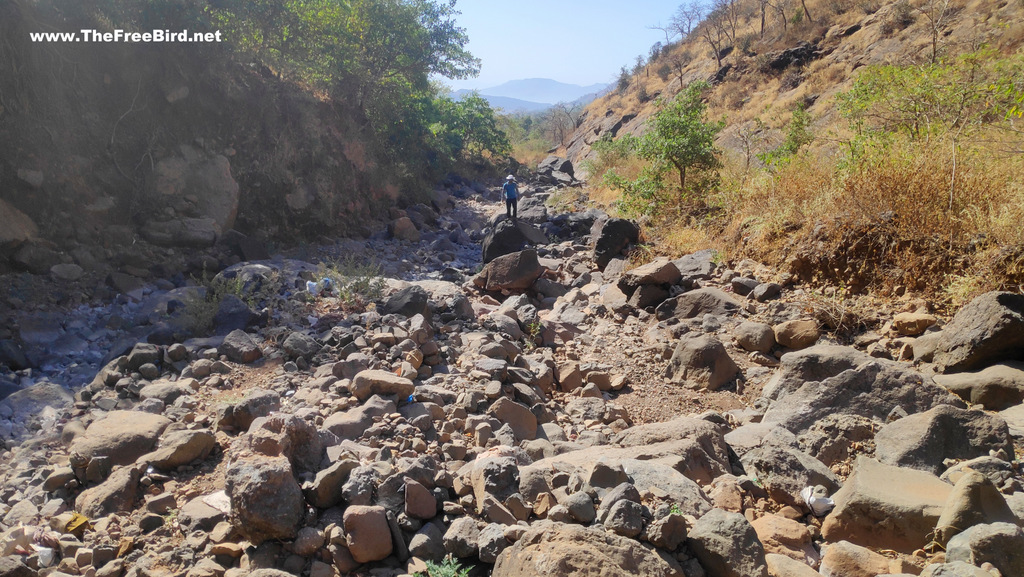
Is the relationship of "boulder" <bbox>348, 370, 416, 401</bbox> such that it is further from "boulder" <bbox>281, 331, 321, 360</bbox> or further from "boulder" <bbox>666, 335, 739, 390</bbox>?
"boulder" <bbox>666, 335, 739, 390</bbox>

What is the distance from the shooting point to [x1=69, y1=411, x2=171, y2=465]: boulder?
3189 millimetres

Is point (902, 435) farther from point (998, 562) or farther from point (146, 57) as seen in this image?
point (146, 57)

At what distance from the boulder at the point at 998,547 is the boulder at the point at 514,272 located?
6106mm

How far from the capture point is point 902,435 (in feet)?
9.95

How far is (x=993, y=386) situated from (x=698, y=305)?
2840 mm

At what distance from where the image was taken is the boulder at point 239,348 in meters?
4.90

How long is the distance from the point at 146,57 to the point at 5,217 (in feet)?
12.0

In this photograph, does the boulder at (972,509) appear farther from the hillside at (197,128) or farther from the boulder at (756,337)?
the hillside at (197,128)

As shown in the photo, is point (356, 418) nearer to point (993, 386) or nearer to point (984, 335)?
point (993, 386)

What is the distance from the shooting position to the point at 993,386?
11.7 feet

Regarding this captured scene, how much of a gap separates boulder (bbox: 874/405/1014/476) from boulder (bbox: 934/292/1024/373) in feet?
3.57

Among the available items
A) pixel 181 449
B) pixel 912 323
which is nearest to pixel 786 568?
pixel 181 449

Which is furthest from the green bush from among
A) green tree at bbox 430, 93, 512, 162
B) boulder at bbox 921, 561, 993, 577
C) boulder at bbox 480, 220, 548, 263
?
green tree at bbox 430, 93, 512, 162

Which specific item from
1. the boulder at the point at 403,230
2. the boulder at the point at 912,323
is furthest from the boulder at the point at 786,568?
the boulder at the point at 403,230
